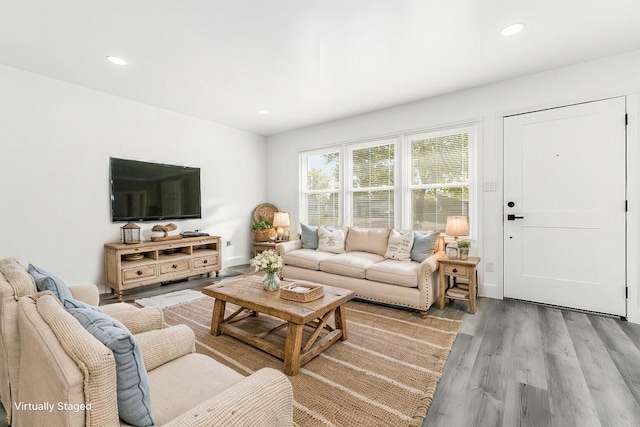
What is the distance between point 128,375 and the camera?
0.82 m

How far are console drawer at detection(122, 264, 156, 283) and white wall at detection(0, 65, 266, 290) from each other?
0.47m

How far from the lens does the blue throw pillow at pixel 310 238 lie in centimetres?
441

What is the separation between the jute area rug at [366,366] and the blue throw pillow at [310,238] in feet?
5.08

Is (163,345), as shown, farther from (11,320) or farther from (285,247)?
(285,247)

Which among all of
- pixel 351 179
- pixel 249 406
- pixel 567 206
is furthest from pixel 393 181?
pixel 249 406

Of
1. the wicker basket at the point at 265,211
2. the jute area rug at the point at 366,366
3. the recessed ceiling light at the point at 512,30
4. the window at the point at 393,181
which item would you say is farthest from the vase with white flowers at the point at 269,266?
the wicker basket at the point at 265,211

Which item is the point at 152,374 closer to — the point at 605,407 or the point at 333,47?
the point at 605,407

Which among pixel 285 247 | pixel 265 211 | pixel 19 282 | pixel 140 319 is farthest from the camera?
pixel 265 211

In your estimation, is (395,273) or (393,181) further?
(393,181)

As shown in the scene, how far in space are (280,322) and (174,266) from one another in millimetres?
2104

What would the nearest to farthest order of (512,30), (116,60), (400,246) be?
(512,30) < (116,60) < (400,246)

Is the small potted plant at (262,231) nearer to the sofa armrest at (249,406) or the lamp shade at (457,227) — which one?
the lamp shade at (457,227)

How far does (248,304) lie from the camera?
7.40 feet

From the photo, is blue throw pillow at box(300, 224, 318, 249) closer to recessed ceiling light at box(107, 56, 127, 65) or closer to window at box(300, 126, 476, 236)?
window at box(300, 126, 476, 236)
